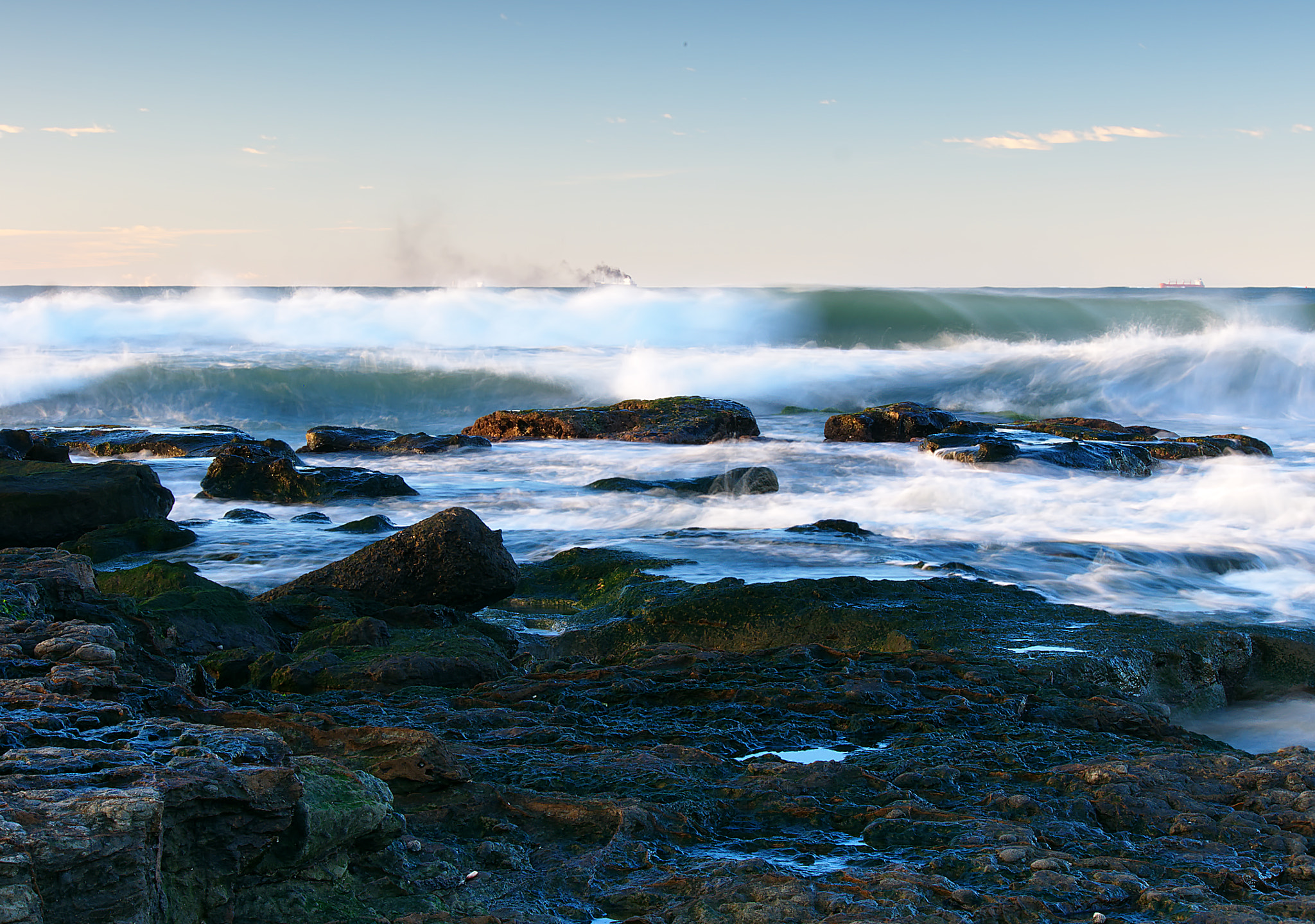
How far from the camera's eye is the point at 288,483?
10359 mm

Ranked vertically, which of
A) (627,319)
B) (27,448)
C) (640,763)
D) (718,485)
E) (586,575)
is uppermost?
(627,319)

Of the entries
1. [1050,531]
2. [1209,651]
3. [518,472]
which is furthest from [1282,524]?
[518,472]

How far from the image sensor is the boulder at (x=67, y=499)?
743 centimetres

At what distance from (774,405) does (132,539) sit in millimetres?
17819

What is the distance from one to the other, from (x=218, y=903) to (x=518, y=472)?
10.4 m

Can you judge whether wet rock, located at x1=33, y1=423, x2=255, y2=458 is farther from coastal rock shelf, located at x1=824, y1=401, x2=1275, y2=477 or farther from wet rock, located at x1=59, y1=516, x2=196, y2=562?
coastal rock shelf, located at x1=824, y1=401, x2=1275, y2=477

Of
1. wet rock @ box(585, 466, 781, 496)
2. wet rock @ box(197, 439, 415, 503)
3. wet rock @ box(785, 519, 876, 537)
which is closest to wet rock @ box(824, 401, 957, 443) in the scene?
wet rock @ box(585, 466, 781, 496)

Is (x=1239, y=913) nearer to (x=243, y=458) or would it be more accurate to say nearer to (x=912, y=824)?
(x=912, y=824)

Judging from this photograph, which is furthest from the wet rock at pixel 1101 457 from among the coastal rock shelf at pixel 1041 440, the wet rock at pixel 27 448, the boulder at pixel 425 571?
the wet rock at pixel 27 448

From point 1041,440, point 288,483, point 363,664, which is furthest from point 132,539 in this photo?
point 1041,440

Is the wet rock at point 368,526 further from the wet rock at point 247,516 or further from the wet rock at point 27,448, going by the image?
the wet rock at point 27,448

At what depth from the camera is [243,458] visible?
10.8 meters

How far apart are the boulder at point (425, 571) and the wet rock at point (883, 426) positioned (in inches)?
364

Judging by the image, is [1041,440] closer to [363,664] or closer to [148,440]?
[363,664]
